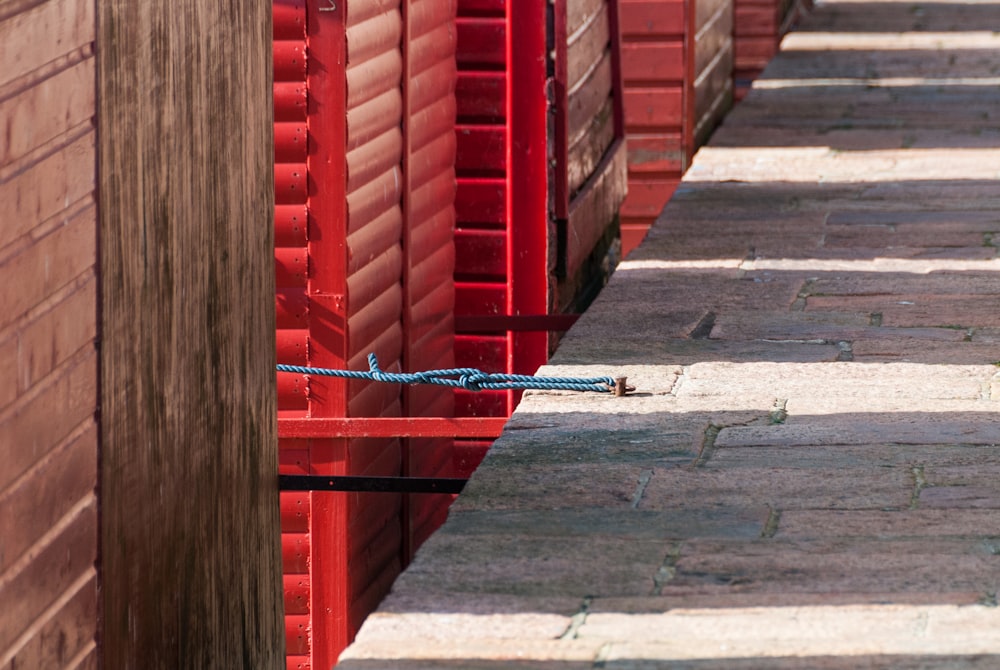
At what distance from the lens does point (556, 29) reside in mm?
6656

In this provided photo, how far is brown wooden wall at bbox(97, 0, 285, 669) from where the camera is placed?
2.81 metres

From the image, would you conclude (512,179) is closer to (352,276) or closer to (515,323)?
(515,323)

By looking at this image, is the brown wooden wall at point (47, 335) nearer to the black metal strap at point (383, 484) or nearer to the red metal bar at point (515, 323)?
the black metal strap at point (383, 484)

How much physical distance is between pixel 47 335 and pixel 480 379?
2.00m

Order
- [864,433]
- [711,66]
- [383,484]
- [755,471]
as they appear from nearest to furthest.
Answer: [755,471] → [864,433] → [383,484] → [711,66]

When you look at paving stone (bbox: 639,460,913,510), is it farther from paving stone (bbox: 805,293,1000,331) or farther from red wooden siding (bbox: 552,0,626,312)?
red wooden siding (bbox: 552,0,626,312)

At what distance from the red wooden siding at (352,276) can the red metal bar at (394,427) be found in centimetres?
12

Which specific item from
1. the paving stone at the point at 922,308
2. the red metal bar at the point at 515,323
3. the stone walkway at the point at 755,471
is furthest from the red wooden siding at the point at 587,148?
the paving stone at the point at 922,308

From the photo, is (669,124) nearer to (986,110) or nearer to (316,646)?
(986,110)

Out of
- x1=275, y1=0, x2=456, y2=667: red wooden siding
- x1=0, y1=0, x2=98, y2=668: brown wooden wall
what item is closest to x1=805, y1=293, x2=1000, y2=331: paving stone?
x1=275, y1=0, x2=456, y2=667: red wooden siding

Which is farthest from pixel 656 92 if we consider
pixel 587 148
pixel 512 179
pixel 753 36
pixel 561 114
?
pixel 753 36

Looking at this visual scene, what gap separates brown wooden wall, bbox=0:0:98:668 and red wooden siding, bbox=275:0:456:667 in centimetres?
262

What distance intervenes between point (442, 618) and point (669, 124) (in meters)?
6.88

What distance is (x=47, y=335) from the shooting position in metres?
2.57
